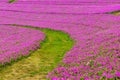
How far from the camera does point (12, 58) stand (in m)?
19.3

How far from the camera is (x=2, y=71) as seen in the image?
57.3 feet

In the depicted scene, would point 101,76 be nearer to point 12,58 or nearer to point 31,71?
point 31,71

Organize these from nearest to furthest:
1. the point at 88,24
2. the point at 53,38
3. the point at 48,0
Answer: the point at 53,38 < the point at 88,24 < the point at 48,0

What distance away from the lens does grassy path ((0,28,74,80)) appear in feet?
54.1

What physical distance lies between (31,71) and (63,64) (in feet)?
7.32

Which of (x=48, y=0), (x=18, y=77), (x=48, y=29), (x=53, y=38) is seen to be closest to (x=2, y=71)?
(x=18, y=77)

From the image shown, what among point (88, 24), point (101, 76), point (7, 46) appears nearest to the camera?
point (101, 76)

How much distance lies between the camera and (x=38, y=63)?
62.8ft

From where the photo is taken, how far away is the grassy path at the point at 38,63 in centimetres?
1650

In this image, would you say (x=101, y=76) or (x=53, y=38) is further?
(x=53, y=38)

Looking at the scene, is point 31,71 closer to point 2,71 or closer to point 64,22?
point 2,71

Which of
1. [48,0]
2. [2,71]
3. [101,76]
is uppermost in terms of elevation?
[101,76]

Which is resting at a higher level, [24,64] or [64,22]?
[24,64]

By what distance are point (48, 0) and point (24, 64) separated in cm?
5577
